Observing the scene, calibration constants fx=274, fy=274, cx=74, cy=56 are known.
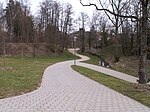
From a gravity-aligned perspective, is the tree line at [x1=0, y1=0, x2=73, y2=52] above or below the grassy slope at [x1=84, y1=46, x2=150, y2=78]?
above

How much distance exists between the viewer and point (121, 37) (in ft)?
198

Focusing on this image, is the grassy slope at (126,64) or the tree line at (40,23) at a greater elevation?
the tree line at (40,23)

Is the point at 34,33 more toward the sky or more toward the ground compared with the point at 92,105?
more toward the sky

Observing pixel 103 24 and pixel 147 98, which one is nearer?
pixel 147 98

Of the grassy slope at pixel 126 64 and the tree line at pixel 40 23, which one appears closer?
the grassy slope at pixel 126 64

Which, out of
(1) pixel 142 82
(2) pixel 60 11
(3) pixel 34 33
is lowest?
(1) pixel 142 82

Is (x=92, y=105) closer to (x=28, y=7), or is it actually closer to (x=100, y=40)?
(x=28, y=7)

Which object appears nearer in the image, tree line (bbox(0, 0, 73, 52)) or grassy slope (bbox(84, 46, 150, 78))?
grassy slope (bbox(84, 46, 150, 78))

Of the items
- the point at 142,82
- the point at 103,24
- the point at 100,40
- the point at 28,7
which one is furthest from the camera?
the point at 100,40

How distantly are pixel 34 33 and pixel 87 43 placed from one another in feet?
94.2

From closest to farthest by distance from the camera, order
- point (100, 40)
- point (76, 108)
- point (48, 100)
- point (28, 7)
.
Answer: point (76, 108) < point (48, 100) < point (28, 7) < point (100, 40)

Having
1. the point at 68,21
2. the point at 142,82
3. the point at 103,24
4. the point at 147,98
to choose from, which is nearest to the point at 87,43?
the point at 103,24

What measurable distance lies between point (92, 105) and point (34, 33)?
5638 cm

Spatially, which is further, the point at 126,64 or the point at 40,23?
the point at 40,23
